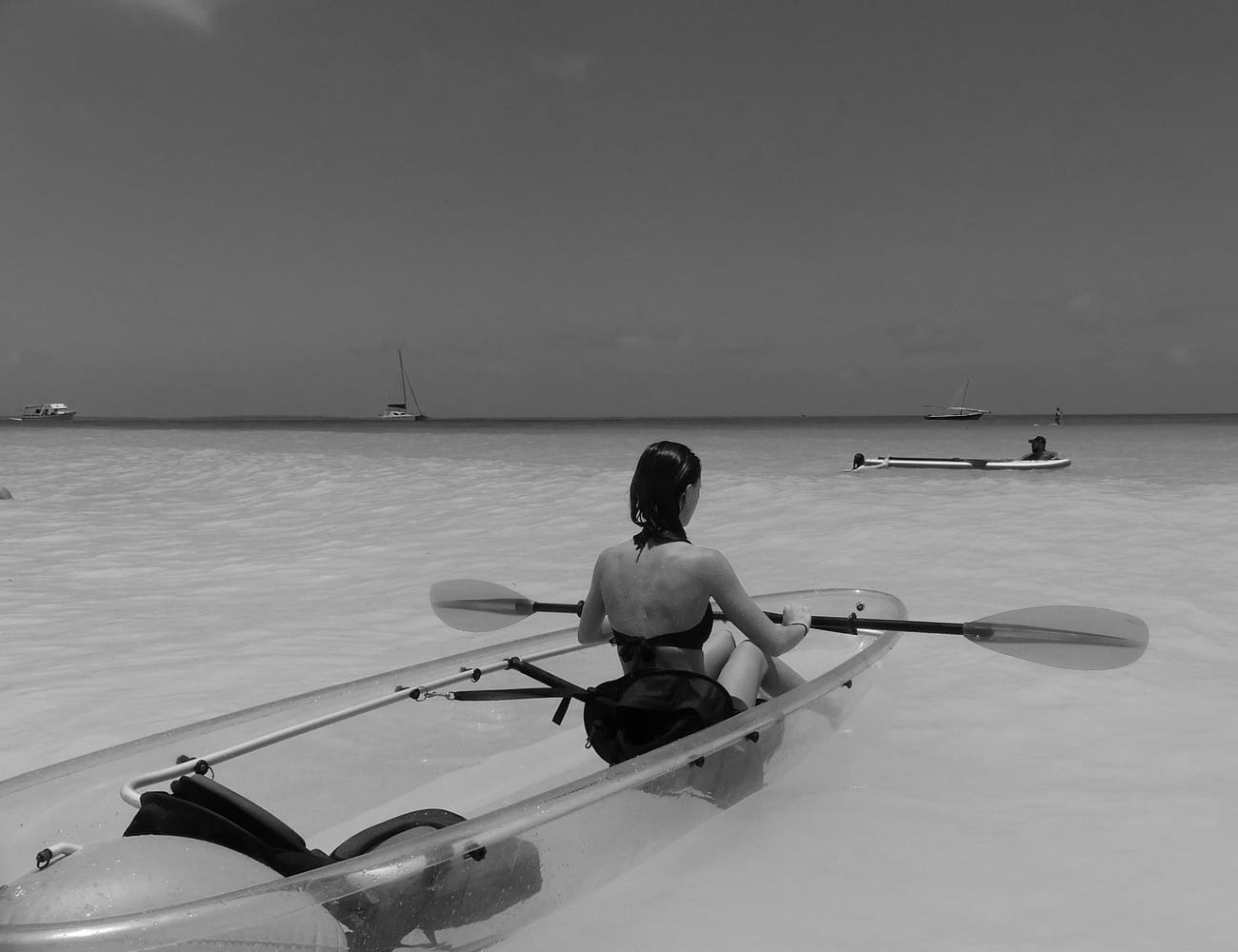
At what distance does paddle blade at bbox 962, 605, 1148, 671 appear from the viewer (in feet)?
13.7

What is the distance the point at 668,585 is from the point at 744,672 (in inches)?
22.9

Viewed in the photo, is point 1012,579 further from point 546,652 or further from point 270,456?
point 270,456

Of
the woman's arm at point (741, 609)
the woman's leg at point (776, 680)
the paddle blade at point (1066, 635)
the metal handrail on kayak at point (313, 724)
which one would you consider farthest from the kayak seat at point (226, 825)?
the paddle blade at point (1066, 635)

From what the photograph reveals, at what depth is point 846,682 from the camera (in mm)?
3902

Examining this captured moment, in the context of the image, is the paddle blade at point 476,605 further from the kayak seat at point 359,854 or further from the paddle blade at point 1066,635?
the kayak seat at point 359,854

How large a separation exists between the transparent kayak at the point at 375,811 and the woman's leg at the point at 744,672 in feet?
0.61

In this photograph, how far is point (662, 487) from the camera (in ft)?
11.0

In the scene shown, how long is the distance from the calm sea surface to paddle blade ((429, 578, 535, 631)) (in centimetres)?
70

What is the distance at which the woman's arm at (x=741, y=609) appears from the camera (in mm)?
3271

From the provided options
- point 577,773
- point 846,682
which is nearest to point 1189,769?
point 846,682

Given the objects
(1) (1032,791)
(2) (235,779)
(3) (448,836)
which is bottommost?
(1) (1032,791)

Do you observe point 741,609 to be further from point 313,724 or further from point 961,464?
point 961,464

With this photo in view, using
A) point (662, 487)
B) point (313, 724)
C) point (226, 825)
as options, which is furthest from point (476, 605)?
point (226, 825)

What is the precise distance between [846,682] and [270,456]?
21.2 metres
